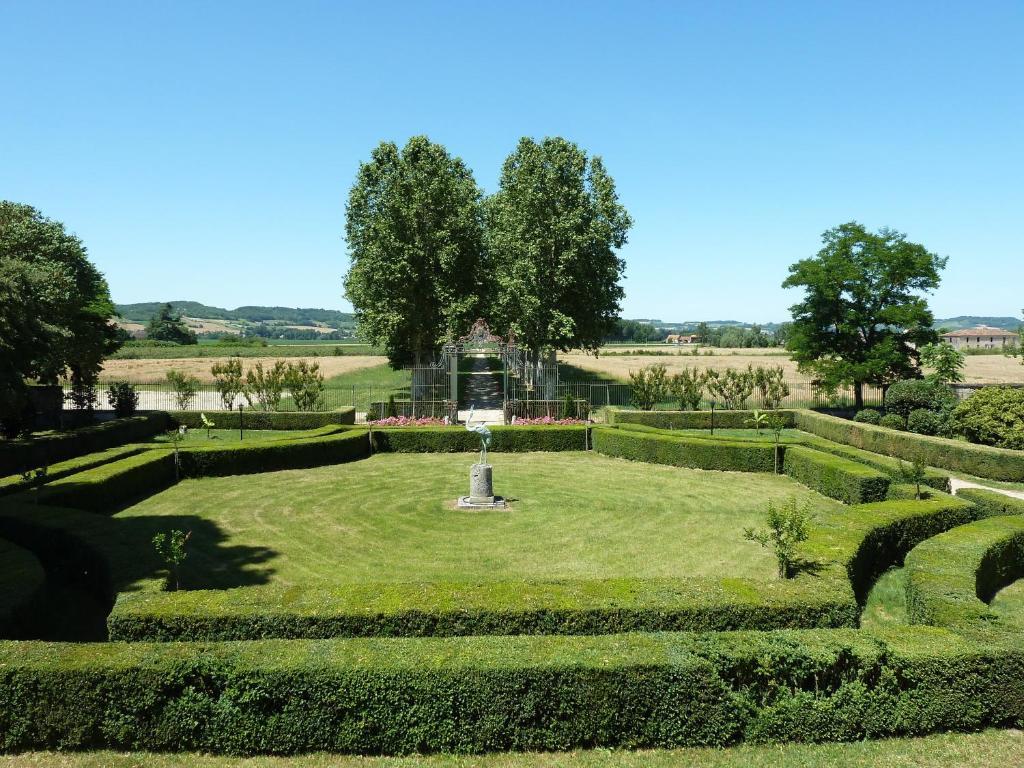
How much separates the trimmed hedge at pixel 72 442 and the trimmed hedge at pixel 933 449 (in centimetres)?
2630

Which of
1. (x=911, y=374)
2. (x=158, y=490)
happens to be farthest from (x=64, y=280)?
(x=911, y=374)

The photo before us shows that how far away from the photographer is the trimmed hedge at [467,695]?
6867mm

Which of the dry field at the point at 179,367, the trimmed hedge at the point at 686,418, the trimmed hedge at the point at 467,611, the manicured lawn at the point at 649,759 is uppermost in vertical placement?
the dry field at the point at 179,367

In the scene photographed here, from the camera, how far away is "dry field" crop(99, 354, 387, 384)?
55.3 meters

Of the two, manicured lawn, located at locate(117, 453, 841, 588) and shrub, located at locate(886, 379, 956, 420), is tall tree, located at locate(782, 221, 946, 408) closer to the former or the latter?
shrub, located at locate(886, 379, 956, 420)

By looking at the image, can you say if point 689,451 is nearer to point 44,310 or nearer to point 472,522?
point 472,522

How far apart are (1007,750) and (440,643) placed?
20.2ft

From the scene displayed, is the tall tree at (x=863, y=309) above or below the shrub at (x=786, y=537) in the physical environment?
above

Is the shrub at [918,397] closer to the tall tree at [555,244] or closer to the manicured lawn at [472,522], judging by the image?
the manicured lawn at [472,522]

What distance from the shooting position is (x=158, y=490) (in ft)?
63.7

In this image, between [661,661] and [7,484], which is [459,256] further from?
[661,661]

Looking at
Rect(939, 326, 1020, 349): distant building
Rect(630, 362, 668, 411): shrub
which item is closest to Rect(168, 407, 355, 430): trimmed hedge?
Rect(630, 362, 668, 411): shrub

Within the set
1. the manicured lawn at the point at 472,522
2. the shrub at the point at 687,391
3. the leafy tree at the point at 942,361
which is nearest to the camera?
the manicured lawn at the point at 472,522

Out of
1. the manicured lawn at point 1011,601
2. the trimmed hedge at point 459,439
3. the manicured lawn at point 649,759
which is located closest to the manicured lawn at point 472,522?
the trimmed hedge at point 459,439
